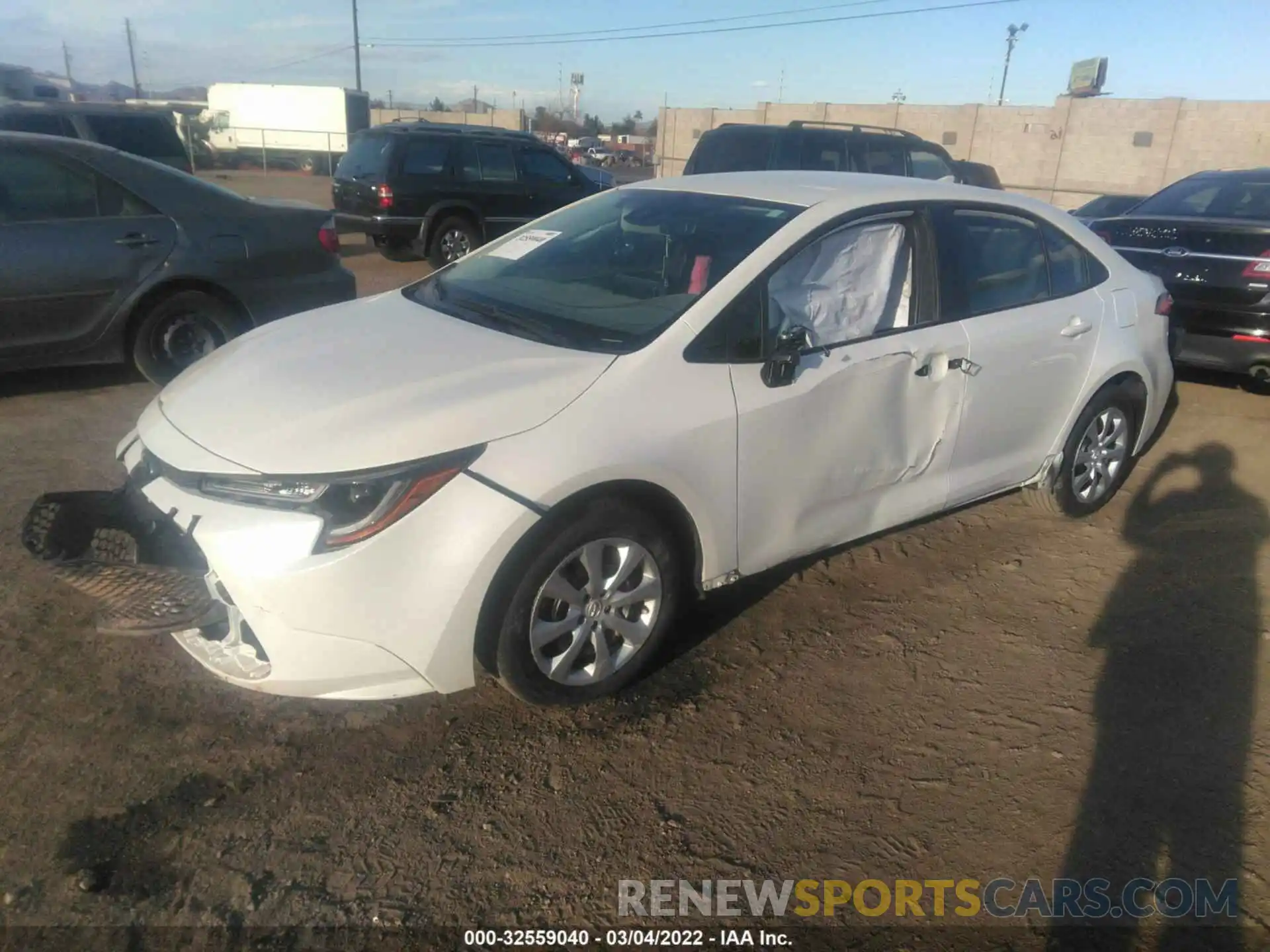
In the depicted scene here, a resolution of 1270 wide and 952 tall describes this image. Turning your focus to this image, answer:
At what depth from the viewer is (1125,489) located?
5.39m

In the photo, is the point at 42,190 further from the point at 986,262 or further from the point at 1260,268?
the point at 1260,268

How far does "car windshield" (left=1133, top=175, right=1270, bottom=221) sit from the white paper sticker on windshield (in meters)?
5.71

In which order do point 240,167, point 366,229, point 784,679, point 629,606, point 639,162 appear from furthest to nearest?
point 639,162 → point 240,167 → point 366,229 → point 784,679 → point 629,606

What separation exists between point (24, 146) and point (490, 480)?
181 inches

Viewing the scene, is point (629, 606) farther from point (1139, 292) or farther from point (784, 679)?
point (1139, 292)

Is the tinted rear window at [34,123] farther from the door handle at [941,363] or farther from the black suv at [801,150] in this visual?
the door handle at [941,363]

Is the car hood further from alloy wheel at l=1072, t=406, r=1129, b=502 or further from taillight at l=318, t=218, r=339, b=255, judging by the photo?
taillight at l=318, t=218, r=339, b=255

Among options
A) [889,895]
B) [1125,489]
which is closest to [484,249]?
[889,895]

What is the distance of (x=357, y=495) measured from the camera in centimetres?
264

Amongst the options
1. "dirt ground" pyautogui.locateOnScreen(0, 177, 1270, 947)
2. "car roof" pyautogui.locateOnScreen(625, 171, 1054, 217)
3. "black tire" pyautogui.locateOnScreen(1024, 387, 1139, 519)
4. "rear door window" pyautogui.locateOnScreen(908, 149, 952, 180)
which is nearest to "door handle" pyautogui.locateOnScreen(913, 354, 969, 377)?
"car roof" pyautogui.locateOnScreen(625, 171, 1054, 217)

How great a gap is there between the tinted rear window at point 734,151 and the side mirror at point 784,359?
24.0 feet

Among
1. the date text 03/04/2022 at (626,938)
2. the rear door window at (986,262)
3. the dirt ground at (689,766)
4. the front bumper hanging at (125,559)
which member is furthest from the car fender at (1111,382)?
the front bumper hanging at (125,559)

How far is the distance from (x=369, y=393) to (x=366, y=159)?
10693 mm

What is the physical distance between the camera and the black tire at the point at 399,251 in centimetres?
1234
